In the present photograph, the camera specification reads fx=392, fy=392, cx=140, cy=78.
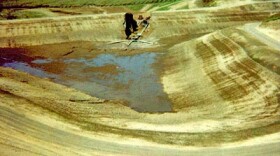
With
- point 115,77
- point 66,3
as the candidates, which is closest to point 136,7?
point 66,3

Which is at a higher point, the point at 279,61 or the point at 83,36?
Result: the point at 279,61

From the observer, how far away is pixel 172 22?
62281 mm

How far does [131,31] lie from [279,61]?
29991mm

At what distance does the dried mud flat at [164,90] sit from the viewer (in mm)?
22828

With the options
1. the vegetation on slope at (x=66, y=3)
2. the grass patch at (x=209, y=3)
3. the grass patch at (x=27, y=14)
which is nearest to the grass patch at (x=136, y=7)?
the vegetation on slope at (x=66, y=3)

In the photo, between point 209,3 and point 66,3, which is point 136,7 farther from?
point 209,3

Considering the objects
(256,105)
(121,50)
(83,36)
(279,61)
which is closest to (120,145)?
(256,105)

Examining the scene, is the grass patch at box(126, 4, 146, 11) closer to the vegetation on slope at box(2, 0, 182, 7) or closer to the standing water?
the vegetation on slope at box(2, 0, 182, 7)

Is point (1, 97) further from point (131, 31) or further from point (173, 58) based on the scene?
point (131, 31)

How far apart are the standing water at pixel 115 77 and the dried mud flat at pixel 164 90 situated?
35.7 inches

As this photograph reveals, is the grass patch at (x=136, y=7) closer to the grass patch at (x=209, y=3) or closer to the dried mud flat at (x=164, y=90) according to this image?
the grass patch at (x=209, y=3)

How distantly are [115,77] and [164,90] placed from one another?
651 centimetres

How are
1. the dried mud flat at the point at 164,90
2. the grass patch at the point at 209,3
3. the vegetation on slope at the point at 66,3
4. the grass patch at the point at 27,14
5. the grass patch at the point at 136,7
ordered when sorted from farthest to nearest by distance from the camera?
the grass patch at the point at 136,7, the vegetation on slope at the point at 66,3, the grass patch at the point at 209,3, the grass patch at the point at 27,14, the dried mud flat at the point at 164,90

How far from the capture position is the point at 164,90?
37406 millimetres
